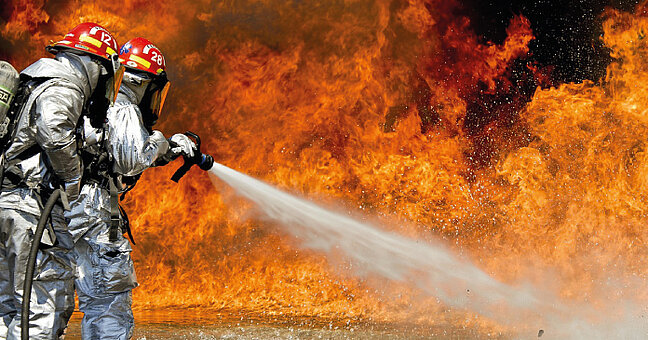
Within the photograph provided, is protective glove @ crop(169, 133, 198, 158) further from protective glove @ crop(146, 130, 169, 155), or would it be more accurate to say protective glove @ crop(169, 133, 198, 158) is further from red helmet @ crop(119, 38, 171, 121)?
red helmet @ crop(119, 38, 171, 121)

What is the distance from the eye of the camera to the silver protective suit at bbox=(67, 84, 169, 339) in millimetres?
3490

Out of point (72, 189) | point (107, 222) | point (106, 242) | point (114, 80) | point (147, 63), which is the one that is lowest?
point (106, 242)

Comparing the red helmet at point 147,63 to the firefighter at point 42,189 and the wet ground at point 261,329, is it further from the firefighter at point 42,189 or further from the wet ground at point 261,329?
the wet ground at point 261,329

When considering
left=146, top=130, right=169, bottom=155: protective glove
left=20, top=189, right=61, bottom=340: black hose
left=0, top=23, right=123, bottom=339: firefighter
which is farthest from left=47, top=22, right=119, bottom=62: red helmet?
left=20, top=189, right=61, bottom=340: black hose

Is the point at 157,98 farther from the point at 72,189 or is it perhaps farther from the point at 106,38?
the point at 72,189

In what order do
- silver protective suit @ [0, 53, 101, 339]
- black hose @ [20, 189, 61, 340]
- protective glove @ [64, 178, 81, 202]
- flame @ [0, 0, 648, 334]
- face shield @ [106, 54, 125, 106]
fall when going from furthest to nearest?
flame @ [0, 0, 648, 334]
face shield @ [106, 54, 125, 106]
protective glove @ [64, 178, 81, 202]
silver protective suit @ [0, 53, 101, 339]
black hose @ [20, 189, 61, 340]

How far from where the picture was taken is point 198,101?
8.30 m

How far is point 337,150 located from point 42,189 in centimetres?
520

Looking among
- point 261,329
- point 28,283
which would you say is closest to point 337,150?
point 261,329

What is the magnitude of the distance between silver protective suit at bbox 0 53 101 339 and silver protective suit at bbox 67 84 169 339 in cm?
17

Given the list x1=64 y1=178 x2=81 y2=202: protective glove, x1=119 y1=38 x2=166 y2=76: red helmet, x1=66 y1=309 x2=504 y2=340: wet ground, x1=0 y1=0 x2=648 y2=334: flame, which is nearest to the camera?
x1=64 y1=178 x2=81 y2=202: protective glove

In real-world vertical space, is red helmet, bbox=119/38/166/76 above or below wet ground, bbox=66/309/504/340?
above

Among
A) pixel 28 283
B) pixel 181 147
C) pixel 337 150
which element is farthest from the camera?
pixel 337 150

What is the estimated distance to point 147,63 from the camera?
157 inches
